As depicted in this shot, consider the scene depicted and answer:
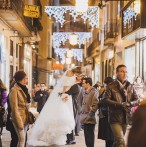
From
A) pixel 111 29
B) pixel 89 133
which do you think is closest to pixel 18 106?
pixel 89 133

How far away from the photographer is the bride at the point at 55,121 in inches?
452

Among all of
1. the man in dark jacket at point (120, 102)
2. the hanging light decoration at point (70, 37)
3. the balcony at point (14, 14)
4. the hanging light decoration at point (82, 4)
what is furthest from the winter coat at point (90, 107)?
the hanging light decoration at point (70, 37)

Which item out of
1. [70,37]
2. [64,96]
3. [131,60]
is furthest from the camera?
[70,37]

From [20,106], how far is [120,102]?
1.80m

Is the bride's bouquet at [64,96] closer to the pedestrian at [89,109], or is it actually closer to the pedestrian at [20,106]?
the pedestrian at [89,109]

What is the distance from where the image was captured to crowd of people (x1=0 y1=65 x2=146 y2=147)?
8.08m

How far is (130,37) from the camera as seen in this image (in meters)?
21.8

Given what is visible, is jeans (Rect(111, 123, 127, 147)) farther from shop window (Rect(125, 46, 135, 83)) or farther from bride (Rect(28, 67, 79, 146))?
shop window (Rect(125, 46, 135, 83))

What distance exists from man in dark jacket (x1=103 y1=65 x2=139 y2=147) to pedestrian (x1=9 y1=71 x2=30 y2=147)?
4.86 feet

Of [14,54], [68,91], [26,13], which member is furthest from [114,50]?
[68,91]

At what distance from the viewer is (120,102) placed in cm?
812

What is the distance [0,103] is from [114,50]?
2213 centimetres

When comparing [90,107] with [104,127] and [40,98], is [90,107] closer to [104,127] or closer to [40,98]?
[104,127]

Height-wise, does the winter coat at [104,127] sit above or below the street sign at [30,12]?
below
